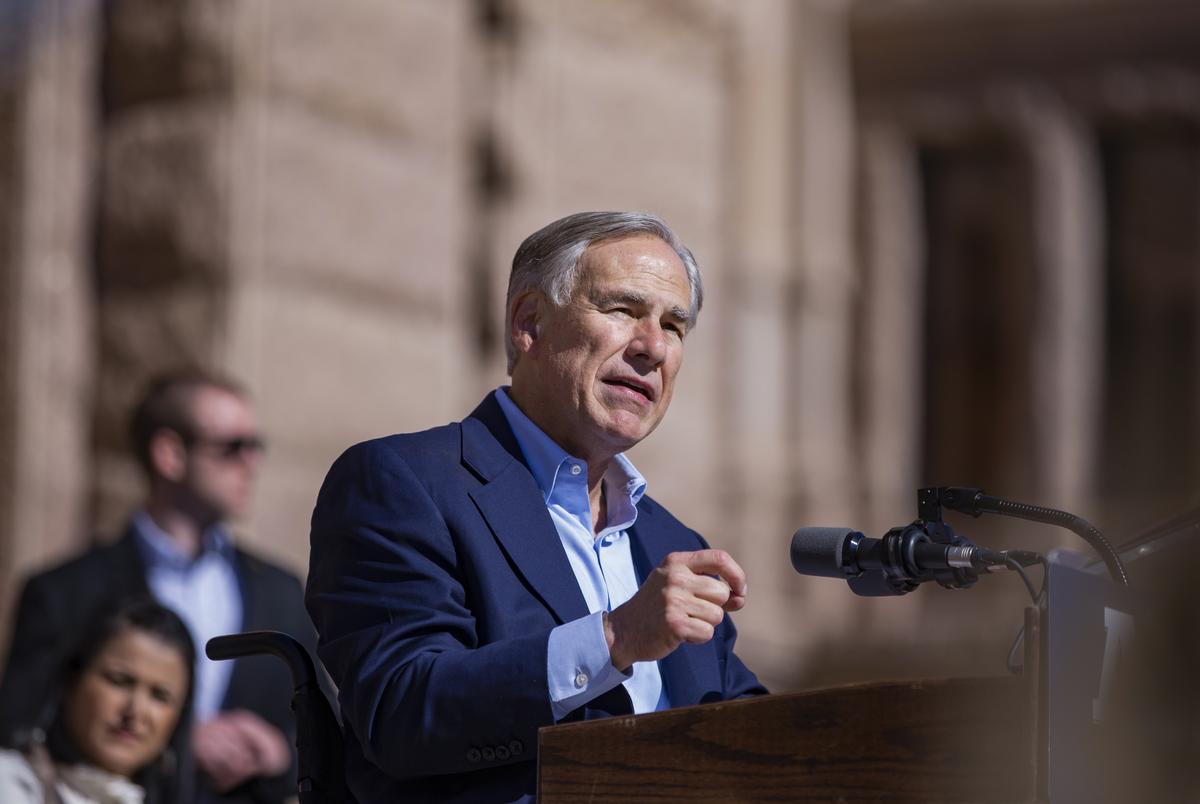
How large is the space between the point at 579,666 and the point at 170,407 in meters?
2.84

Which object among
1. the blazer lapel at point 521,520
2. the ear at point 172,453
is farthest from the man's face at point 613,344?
the ear at point 172,453

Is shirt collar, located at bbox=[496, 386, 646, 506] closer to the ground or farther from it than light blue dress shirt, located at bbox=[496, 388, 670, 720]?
farther from it

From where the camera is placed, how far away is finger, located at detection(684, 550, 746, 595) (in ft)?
7.45

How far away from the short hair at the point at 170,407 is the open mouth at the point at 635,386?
246 cm

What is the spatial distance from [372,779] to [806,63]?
24.5 ft

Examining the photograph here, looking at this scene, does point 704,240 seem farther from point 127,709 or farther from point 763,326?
point 127,709

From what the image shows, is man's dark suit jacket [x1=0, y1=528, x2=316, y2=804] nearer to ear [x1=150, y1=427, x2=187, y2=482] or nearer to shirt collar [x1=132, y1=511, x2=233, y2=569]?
shirt collar [x1=132, y1=511, x2=233, y2=569]

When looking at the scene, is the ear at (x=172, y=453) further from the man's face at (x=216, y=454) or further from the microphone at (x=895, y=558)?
the microphone at (x=895, y=558)

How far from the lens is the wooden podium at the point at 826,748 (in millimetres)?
1955

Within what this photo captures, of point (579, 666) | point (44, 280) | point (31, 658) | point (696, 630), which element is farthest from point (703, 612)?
point (44, 280)

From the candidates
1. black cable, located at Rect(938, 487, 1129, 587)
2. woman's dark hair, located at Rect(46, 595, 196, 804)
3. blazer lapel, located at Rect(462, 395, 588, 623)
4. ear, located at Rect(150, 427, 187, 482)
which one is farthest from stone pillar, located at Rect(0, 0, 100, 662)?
black cable, located at Rect(938, 487, 1129, 587)

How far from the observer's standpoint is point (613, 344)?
267 cm

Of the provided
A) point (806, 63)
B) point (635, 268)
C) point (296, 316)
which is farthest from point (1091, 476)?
point (635, 268)

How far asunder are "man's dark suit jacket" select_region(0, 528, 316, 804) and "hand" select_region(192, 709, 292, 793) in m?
0.04
